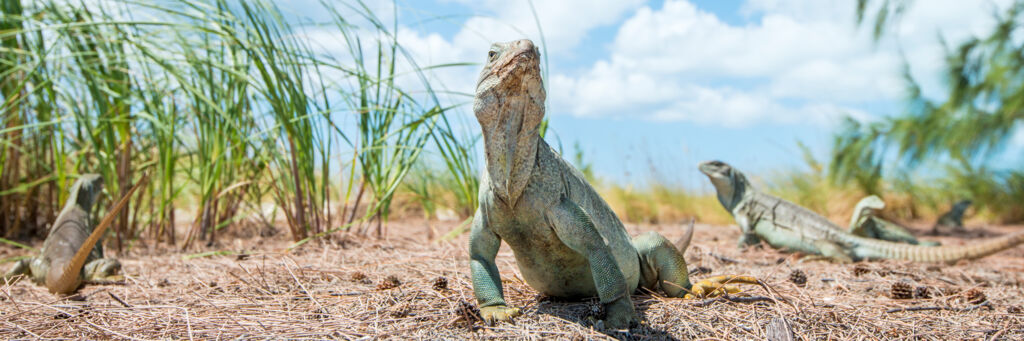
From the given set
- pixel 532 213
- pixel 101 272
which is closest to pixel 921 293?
pixel 532 213

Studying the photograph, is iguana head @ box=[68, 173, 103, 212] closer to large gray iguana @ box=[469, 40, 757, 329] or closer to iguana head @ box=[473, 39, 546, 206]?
large gray iguana @ box=[469, 40, 757, 329]

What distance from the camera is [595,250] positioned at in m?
2.46

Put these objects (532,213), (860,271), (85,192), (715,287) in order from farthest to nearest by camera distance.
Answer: (85,192) < (860,271) < (715,287) < (532,213)

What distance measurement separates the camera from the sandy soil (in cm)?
263

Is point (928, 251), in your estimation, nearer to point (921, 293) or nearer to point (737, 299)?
point (921, 293)

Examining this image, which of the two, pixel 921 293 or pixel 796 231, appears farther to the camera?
pixel 796 231

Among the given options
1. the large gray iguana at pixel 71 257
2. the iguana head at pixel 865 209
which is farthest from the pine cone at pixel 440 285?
the iguana head at pixel 865 209

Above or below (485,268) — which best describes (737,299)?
below

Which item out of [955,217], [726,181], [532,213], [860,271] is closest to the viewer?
[532,213]

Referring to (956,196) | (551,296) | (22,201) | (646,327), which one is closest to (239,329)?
(551,296)

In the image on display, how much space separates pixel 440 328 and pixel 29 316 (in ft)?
6.46

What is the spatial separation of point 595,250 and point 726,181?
4.66m

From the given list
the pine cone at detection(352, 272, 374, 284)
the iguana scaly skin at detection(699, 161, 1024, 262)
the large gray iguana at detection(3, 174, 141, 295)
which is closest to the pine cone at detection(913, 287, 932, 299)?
the iguana scaly skin at detection(699, 161, 1024, 262)

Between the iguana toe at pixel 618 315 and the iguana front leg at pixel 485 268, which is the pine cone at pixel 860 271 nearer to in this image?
the iguana toe at pixel 618 315
